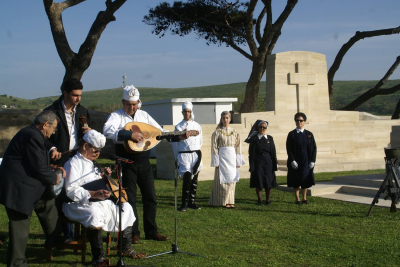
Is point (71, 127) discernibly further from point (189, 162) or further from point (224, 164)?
point (224, 164)

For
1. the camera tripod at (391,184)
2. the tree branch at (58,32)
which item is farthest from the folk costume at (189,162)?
the tree branch at (58,32)

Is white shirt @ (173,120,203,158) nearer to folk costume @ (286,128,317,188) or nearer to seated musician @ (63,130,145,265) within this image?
folk costume @ (286,128,317,188)

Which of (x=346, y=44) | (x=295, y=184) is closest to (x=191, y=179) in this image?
(x=295, y=184)

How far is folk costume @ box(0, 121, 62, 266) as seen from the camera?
4.76 meters

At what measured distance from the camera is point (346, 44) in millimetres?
22297

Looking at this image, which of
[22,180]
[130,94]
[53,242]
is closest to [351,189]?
[130,94]

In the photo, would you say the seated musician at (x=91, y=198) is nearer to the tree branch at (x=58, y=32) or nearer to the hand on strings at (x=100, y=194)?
the hand on strings at (x=100, y=194)

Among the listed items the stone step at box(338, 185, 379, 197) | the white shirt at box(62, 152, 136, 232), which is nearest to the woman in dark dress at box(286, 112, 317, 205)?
the stone step at box(338, 185, 379, 197)

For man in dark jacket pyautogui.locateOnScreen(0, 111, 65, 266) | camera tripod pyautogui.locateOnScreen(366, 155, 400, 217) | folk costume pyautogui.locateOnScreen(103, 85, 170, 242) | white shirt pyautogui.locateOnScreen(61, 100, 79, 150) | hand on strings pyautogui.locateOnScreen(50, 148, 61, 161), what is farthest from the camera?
camera tripod pyautogui.locateOnScreen(366, 155, 400, 217)

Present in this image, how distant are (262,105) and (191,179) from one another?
5842 centimetres

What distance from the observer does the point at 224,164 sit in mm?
9500

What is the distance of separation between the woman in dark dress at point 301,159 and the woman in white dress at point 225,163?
1.12 metres

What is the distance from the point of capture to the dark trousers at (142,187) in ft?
20.0

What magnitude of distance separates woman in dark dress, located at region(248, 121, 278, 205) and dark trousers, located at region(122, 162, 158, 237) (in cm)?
369
